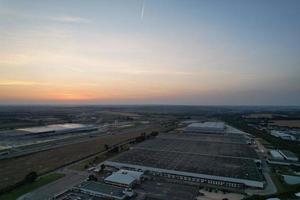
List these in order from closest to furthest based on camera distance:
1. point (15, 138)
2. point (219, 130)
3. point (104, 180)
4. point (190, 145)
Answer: point (104, 180) < point (190, 145) < point (15, 138) < point (219, 130)

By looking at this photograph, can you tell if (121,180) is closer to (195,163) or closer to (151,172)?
(151,172)

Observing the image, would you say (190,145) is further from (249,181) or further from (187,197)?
(187,197)

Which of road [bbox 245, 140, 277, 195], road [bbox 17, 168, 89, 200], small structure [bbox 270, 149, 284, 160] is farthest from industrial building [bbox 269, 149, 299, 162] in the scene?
road [bbox 17, 168, 89, 200]

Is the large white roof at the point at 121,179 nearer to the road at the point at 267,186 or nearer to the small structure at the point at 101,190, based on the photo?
the small structure at the point at 101,190

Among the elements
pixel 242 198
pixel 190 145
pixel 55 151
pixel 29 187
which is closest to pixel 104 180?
pixel 29 187

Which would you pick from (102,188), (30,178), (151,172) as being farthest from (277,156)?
→ (30,178)

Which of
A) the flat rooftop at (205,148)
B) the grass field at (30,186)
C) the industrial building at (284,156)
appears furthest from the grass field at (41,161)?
the industrial building at (284,156)
